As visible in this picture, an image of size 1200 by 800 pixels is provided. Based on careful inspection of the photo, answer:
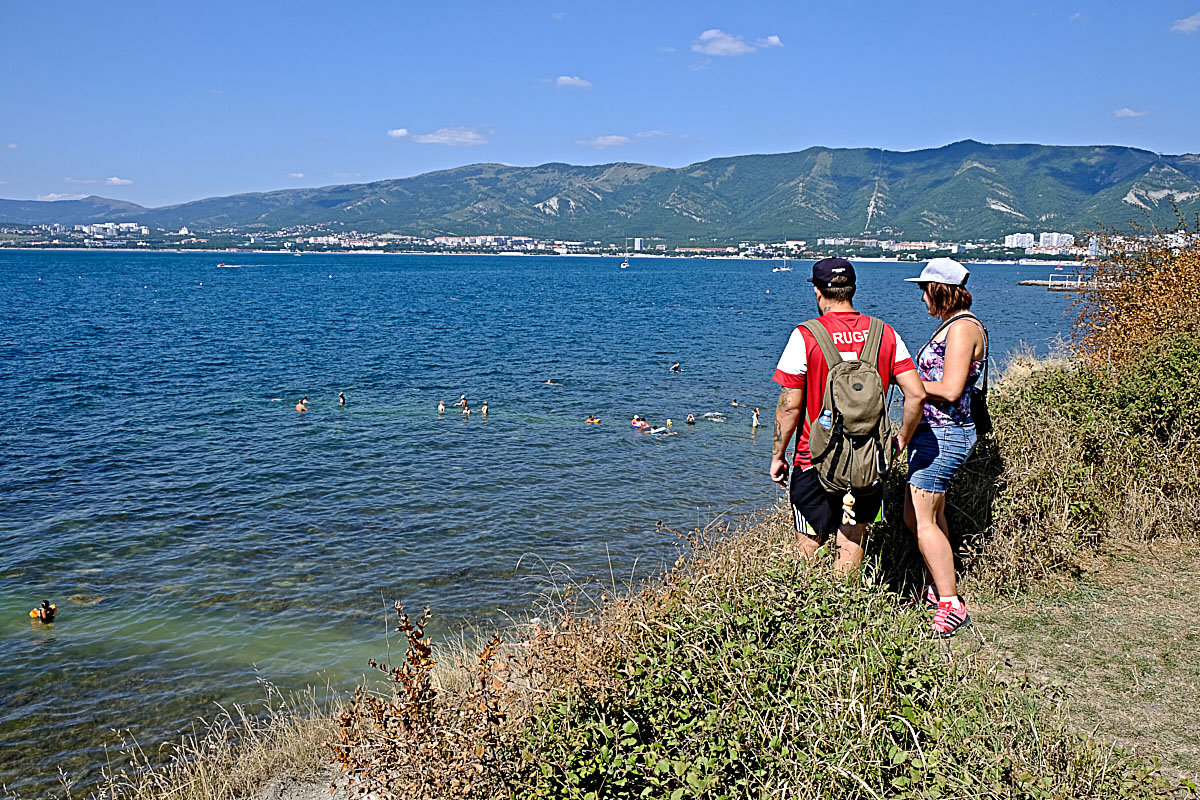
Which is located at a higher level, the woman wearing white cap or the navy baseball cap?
the navy baseball cap

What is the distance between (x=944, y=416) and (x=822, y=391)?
1.00 m

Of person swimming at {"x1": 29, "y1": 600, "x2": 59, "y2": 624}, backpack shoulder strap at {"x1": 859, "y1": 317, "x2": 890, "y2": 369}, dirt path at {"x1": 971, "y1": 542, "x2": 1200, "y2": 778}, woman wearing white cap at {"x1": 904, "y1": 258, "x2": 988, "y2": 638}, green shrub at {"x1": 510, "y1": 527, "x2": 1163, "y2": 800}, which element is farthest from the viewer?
person swimming at {"x1": 29, "y1": 600, "x2": 59, "y2": 624}

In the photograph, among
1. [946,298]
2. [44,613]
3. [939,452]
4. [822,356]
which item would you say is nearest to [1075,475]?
[939,452]

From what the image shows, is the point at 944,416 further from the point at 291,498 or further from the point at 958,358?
the point at 291,498

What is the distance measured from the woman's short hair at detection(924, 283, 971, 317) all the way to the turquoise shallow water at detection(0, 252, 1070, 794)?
6.86 m

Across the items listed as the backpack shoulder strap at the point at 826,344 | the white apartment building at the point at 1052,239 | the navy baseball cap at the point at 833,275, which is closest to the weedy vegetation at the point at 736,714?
the backpack shoulder strap at the point at 826,344

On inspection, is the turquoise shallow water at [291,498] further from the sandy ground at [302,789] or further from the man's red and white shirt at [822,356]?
the man's red and white shirt at [822,356]

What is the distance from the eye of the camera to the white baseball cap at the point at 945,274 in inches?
211

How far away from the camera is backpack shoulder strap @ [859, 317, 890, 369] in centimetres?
504

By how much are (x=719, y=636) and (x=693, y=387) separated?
24.8 metres

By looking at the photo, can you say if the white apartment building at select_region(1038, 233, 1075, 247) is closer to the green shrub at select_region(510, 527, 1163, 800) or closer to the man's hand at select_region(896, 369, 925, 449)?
the man's hand at select_region(896, 369, 925, 449)

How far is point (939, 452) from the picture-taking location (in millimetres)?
5492

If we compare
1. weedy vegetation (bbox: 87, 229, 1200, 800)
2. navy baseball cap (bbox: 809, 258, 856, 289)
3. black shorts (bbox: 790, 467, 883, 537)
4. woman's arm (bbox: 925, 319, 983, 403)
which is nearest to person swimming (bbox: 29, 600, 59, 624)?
weedy vegetation (bbox: 87, 229, 1200, 800)

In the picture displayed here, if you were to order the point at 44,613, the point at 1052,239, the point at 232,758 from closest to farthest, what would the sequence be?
the point at 232,758 < the point at 44,613 < the point at 1052,239
